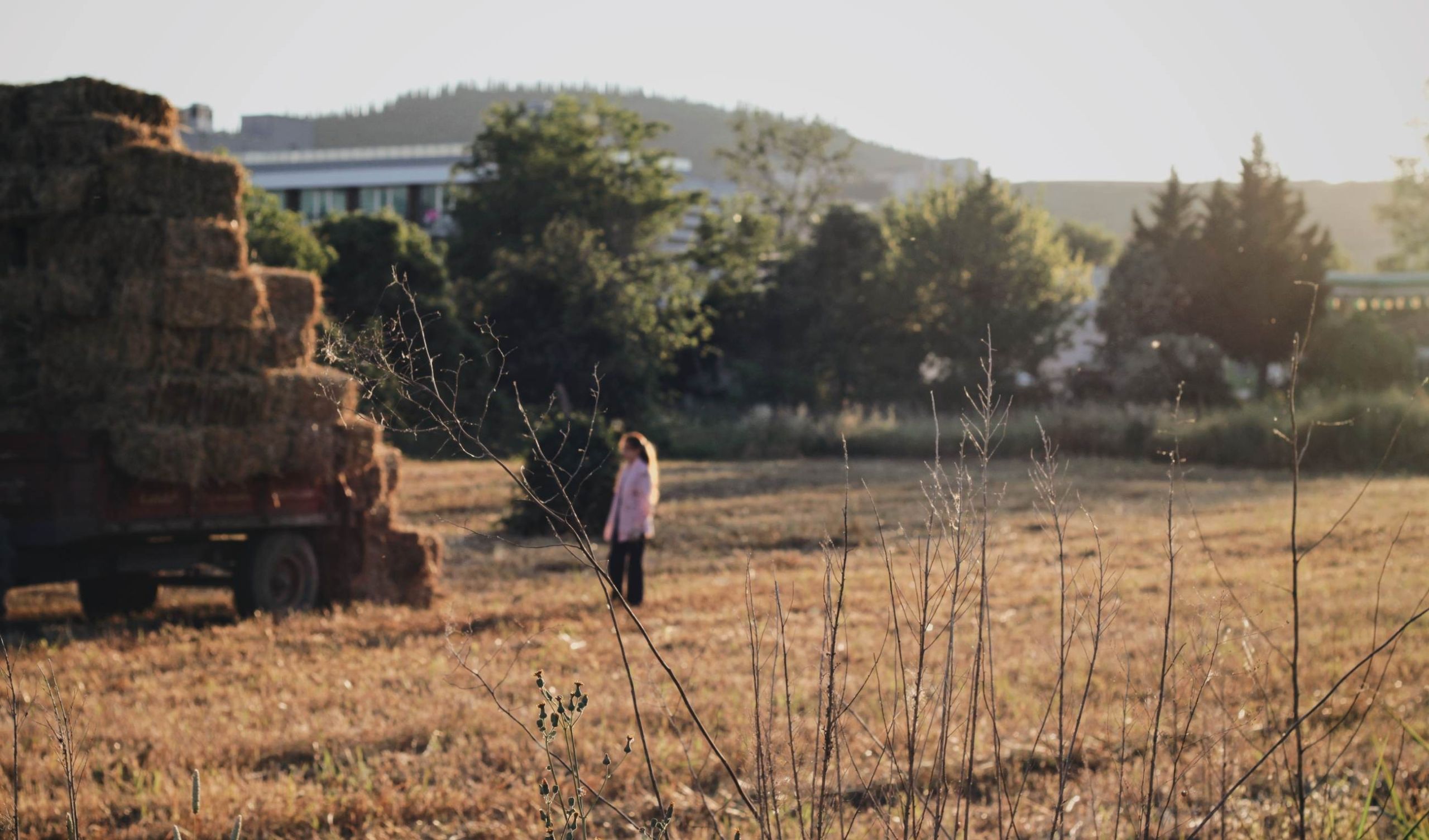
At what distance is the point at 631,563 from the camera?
10.3 m

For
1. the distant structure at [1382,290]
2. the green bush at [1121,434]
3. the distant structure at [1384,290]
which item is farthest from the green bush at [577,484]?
the distant structure at [1384,290]

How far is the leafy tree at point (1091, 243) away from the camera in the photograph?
86688mm

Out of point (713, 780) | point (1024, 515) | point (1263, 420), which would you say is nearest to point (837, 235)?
point (1263, 420)

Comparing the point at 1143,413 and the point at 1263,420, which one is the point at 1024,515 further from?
the point at 1143,413

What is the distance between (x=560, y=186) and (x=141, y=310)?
138 feet

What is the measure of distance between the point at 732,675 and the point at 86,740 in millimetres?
3208

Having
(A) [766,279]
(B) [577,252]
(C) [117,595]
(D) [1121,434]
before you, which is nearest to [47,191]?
(C) [117,595]

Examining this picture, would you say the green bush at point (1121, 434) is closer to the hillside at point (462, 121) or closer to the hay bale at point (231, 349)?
the hay bale at point (231, 349)

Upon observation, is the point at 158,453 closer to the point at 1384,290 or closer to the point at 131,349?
the point at 131,349

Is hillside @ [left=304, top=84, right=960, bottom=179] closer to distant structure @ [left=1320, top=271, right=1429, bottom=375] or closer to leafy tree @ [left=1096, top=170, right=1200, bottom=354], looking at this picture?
leafy tree @ [left=1096, top=170, right=1200, bottom=354]

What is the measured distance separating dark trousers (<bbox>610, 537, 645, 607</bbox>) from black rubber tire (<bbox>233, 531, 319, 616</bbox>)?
7.34 ft

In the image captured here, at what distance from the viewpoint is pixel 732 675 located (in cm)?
734

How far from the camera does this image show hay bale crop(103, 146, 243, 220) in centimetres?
938

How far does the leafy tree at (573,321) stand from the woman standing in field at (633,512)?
2589 centimetres
